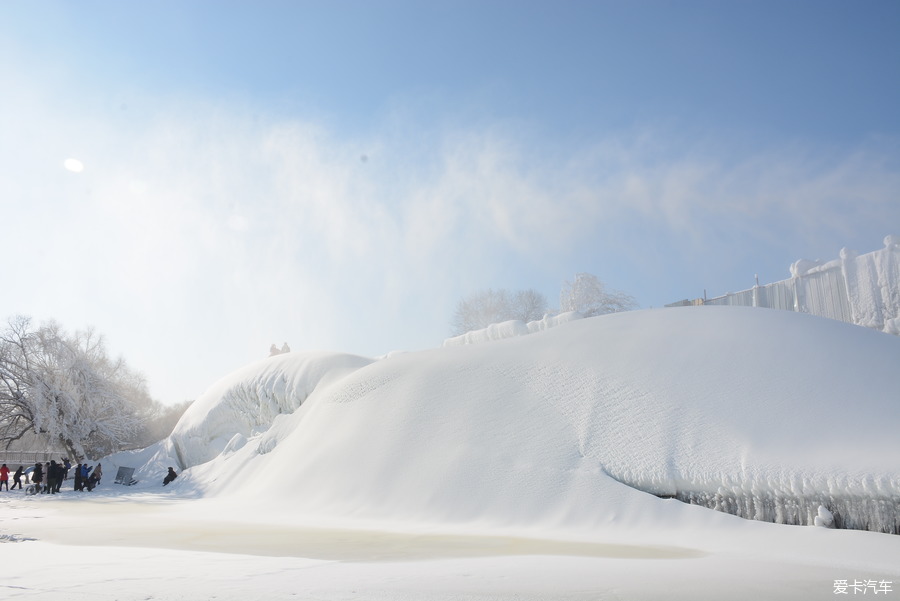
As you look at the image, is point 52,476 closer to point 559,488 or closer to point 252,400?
point 252,400

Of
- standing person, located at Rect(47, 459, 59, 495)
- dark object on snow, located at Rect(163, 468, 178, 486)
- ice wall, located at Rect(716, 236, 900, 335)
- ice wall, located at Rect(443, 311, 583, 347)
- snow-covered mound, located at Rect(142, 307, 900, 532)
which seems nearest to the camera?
snow-covered mound, located at Rect(142, 307, 900, 532)

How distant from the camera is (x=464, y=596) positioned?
406cm

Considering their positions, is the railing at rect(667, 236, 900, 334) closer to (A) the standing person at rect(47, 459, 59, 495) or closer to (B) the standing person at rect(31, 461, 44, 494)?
(A) the standing person at rect(47, 459, 59, 495)

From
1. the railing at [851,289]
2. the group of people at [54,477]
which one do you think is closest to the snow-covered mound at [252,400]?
the group of people at [54,477]

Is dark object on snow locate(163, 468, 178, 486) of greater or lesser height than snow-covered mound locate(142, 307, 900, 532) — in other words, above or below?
below

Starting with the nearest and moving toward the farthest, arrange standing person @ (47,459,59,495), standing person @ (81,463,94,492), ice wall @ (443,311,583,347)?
ice wall @ (443,311,583,347) < standing person @ (47,459,59,495) < standing person @ (81,463,94,492)

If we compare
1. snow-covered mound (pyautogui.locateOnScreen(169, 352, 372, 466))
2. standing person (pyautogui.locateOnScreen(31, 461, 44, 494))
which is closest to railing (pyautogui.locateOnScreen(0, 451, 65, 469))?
snow-covered mound (pyautogui.locateOnScreen(169, 352, 372, 466))

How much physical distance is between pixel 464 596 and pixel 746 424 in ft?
18.6

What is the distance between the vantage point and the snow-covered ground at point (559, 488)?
4.70 meters

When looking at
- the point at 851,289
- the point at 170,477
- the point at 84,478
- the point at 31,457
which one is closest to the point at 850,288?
the point at 851,289

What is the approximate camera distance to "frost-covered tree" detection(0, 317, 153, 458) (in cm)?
2350

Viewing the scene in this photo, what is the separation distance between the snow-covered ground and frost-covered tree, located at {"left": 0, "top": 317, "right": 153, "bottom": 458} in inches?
457

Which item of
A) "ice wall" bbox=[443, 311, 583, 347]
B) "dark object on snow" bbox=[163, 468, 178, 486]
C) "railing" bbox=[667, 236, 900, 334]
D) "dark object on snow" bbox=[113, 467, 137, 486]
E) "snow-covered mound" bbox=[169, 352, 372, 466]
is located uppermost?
"railing" bbox=[667, 236, 900, 334]

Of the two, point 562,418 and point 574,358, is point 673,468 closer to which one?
point 562,418
